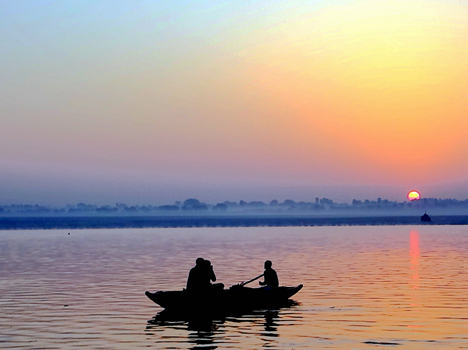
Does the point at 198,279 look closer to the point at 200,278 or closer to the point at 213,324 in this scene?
the point at 200,278

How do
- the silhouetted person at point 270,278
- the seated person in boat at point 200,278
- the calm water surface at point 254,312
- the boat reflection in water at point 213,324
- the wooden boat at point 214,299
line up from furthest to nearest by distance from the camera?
1. the silhouetted person at point 270,278
2. the seated person in boat at point 200,278
3. the wooden boat at point 214,299
4. the boat reflection in water at point 213,324
5. the calm water surface at point 254,312

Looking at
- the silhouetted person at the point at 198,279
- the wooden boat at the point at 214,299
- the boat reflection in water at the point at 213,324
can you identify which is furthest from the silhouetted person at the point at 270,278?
the silhouetted person at the point at 198,279

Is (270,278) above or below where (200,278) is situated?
below

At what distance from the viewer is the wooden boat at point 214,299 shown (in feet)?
107

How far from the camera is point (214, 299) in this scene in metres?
32.9

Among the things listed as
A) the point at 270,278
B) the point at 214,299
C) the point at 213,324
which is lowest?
the point at 213,324

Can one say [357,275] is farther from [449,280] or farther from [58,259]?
[58,259]

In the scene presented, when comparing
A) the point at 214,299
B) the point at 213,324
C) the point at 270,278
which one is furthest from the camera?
the point at 270,278

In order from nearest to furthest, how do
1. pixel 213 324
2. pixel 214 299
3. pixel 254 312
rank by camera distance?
pixel 213 324
pixel 214 299
pixel 254 312

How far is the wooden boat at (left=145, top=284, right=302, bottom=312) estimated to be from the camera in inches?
1283

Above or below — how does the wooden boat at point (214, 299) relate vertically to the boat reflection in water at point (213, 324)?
→ above

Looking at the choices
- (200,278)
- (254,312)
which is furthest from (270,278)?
(200,278)

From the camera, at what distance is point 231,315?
106 feet

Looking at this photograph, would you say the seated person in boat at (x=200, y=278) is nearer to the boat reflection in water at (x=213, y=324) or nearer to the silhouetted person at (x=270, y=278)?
the boat reflection in water at (x=213, y=324)
